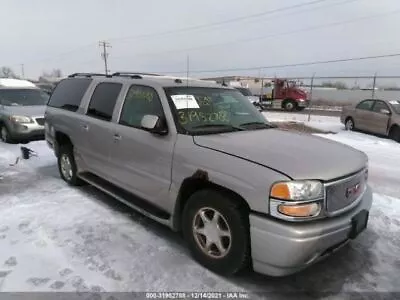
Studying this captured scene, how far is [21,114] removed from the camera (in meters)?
10.5

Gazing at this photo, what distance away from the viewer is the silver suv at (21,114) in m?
10.4

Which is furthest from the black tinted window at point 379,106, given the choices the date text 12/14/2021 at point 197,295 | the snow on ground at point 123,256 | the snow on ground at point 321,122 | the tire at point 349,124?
the date text 12/14/2021 at point 197,295

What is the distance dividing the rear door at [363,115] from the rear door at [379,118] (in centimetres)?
14

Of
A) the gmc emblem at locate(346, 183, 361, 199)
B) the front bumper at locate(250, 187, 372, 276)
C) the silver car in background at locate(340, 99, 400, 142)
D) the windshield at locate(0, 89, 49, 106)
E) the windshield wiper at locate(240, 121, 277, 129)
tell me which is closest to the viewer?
the front bumper at locate(250, 187, 372, 276)

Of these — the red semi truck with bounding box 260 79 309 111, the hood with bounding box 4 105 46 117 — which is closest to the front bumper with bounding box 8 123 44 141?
the hood with bounding box 4 105 46 117

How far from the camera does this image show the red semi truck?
31.1 m

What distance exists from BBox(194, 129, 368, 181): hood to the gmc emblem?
0.15 meters

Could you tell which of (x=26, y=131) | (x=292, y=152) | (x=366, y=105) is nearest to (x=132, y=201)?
(x=292, y=152)

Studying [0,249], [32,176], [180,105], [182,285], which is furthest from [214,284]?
[32,176]

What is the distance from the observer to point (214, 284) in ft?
11.3

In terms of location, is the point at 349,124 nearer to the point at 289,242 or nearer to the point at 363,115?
the point at 363,115

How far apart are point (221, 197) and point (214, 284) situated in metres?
0.76

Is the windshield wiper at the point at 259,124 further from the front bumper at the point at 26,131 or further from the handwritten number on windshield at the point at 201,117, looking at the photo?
the front bumper at the point at 26,131

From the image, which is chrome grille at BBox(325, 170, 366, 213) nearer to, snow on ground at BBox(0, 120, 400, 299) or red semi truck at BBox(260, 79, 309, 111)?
snow on ground at BBox(0, 120, 400, 299)
